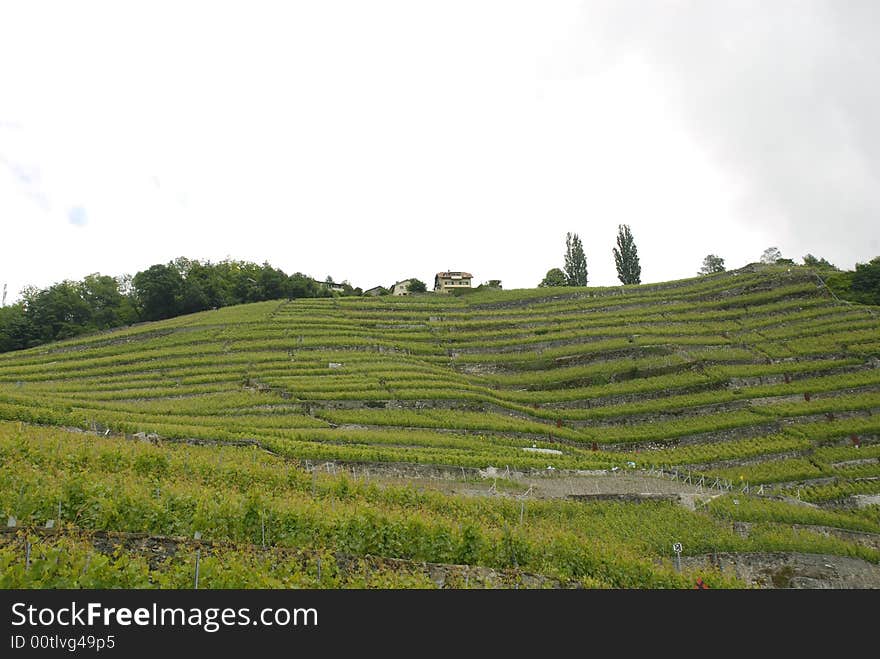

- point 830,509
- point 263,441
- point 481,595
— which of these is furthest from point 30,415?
point 830,509

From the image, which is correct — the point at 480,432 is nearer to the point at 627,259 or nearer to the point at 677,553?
the point at 677,553

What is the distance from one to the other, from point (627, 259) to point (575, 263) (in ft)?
32.8

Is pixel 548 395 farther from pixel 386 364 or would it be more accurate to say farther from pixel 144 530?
pixel 144 530

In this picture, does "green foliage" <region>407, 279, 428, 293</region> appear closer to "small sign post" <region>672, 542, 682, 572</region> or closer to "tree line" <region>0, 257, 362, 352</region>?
"tree line" <region>0, 257, 362, 352</region>

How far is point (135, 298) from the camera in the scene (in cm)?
9581

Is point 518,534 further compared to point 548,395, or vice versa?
point 548,395

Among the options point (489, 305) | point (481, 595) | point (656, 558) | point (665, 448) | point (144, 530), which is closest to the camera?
point (481, 595)

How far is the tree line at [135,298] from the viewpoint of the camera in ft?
270

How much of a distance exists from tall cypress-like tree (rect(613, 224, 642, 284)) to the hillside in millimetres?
32243

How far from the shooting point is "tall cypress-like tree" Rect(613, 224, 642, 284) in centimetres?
10962

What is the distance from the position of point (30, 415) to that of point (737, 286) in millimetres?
70350

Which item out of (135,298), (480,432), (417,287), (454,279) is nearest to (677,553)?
(480,432)

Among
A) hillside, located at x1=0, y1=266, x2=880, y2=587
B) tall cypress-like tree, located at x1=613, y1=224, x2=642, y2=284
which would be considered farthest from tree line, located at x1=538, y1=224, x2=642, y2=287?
hillside, located at x1=0, y1=266, x2=880, y2=587

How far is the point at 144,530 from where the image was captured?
1595 centimetres
